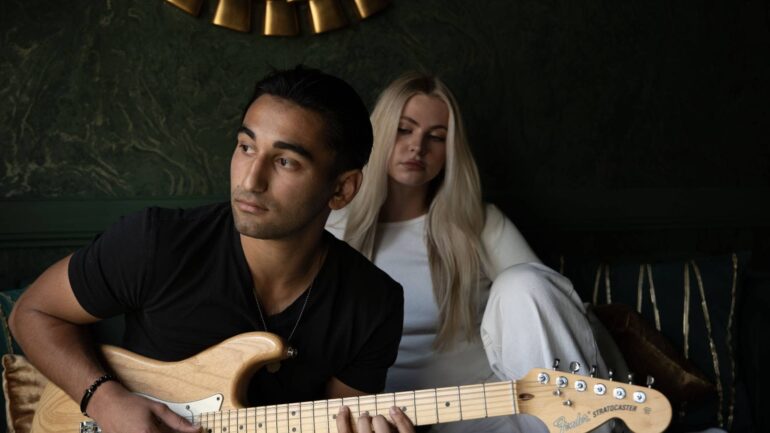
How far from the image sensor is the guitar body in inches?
55.0

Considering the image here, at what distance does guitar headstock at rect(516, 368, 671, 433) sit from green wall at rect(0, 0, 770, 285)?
139 cm

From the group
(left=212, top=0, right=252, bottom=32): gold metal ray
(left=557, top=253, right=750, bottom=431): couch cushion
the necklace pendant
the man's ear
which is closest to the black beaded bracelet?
the necklace pendant

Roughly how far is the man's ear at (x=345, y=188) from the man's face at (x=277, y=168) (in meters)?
0.09

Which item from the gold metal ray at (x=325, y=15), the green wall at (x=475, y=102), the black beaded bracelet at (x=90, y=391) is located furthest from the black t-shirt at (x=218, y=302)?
the gold metal ray at (x=325, y=15)

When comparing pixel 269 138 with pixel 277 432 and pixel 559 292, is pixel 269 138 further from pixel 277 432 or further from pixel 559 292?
pixel 559 292

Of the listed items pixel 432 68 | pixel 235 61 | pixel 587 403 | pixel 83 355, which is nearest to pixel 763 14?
pixel 432 68

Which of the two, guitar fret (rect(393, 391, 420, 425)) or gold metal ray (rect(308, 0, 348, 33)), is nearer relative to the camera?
guitar fret (rect(393, 391, 420, 425))

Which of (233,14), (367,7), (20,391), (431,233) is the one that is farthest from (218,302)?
(367,7)

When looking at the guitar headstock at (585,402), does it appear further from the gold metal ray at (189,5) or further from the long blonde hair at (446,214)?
the gold metal ray at (189,5)

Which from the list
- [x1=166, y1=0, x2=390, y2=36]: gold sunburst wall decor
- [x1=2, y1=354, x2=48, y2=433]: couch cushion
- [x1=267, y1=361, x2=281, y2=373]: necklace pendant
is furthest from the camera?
[x1=166, y1=0, x2=390, y2=36]: gold sunburst wall decor

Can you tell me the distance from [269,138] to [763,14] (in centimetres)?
237

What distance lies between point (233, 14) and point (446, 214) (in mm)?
913

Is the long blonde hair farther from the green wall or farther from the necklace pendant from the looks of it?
the necklace pendant

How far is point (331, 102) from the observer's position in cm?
146
